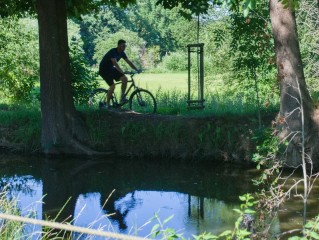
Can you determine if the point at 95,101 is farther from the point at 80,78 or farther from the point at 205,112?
the point at 205,112

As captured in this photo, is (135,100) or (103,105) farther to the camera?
(135,100)

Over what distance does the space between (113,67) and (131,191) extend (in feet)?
15.7

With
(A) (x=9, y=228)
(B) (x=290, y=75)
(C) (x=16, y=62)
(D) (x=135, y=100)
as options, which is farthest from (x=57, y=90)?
(A) (x=9, y=228)

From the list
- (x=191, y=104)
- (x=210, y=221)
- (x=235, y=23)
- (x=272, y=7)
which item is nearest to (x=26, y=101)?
(x=191, y=104)

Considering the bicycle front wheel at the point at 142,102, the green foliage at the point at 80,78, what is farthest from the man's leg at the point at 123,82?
the green foliage at the point at 80,78

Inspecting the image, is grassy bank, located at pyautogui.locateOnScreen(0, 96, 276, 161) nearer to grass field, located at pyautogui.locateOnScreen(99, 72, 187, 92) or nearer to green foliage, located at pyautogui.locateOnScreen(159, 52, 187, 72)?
grass field, located at pyautogui.locateOnScreen(99, 72, 187, 92)

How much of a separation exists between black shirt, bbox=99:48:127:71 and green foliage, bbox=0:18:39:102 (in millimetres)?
4688

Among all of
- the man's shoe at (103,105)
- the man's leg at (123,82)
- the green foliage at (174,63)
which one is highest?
the green foliage at (174,63)

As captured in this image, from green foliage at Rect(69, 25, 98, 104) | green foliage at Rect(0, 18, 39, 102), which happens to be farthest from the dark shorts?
green foliage at Rect(0, 18, 39, 102)

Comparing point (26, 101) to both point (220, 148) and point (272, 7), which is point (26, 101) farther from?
point (272, 7)

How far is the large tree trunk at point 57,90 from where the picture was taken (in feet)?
46.0

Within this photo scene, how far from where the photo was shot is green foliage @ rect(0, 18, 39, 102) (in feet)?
65.2

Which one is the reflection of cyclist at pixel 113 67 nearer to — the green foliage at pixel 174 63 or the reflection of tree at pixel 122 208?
the reflection of tree at pixel 122 208

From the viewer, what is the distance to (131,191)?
11.6 metres
